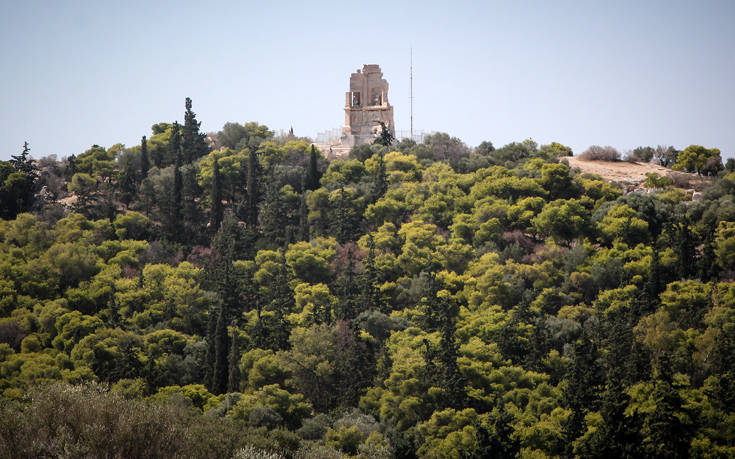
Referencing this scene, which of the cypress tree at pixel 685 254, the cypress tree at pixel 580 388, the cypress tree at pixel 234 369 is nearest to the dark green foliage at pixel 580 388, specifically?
the cypress tree at pixel 580 388

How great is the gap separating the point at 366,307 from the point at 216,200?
18355 mm

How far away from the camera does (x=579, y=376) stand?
150 ft

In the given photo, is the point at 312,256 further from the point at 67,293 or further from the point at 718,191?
the point at 718,191

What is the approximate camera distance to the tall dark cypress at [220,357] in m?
50.8

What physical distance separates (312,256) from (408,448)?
20278 mm

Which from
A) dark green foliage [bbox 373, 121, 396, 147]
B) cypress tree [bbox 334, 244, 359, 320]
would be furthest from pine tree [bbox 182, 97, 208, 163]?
cypress tree [bbox 334, 244, 359, 320]

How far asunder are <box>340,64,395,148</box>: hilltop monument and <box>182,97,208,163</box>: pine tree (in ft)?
42.8

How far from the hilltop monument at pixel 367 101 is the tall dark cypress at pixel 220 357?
112ft

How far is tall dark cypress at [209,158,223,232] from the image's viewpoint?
69625 millimetres

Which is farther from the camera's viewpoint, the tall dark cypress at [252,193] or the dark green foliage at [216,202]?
the tall dark cypress at [252,193]

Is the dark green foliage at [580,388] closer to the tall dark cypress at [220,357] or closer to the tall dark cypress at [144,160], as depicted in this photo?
the tall dark cypress at [220,357]

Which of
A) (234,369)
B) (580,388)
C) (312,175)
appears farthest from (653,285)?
(312,175)

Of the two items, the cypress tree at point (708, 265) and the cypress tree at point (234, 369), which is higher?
the cypress tree at point (708, 265)

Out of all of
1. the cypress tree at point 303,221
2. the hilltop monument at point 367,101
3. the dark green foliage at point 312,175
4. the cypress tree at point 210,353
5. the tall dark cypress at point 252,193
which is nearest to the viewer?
the cypress tree at point 210,353
